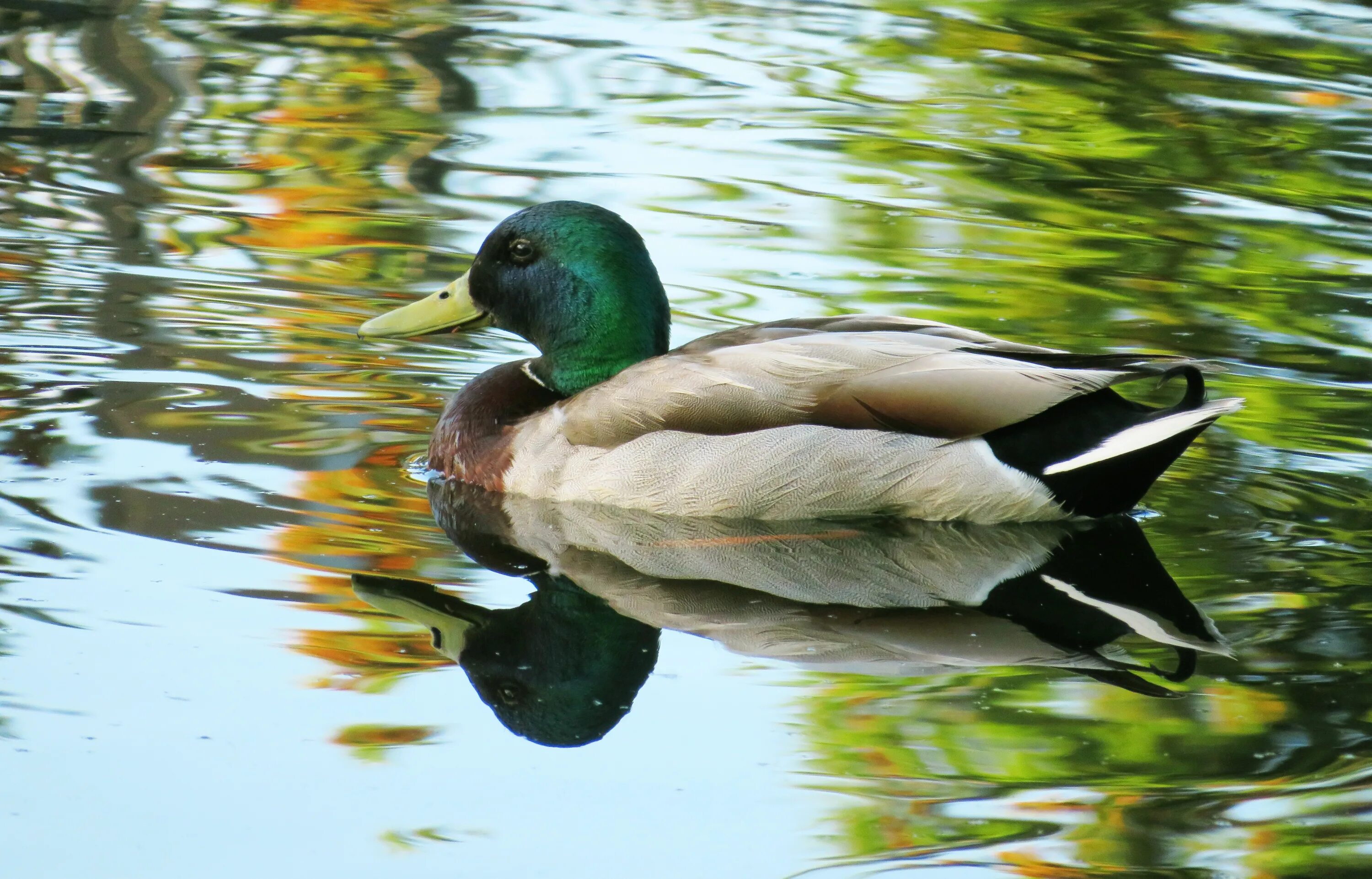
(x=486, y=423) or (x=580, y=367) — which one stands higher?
(x=580, y=367)

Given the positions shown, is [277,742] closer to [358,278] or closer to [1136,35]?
[358,278]

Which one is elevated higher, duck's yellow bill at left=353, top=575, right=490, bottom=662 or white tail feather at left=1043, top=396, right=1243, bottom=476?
white tail feather at left=1043, top=396, right=1243, bottom=476

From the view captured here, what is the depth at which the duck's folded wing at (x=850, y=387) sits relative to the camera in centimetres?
604

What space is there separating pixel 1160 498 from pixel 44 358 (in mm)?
4240

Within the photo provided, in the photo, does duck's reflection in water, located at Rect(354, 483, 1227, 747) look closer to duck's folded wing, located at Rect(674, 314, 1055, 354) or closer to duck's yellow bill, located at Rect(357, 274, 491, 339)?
duck's folded wing, located at Rect(674, 314, 1055, 354)

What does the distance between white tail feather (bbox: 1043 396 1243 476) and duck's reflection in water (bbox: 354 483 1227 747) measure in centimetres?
30

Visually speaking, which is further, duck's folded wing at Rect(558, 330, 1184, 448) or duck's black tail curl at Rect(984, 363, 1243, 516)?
duck's folded wing at Rect(558, 330, 1184, 448)

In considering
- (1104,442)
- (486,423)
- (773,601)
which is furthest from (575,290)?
(1104,442)

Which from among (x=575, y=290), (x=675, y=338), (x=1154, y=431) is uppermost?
(x=575, y=290)

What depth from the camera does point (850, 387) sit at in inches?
243

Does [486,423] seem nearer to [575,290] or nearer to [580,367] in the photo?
[580,367]

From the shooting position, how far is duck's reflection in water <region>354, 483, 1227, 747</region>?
489cm

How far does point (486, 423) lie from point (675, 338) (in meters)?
1.65

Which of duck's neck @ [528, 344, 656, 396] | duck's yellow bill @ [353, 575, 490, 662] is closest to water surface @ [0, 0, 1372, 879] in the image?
duck's yellow bill @ [353, 575, 490, 662]
